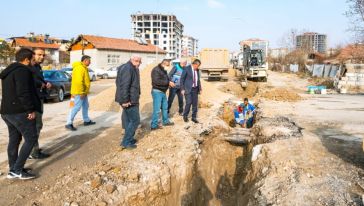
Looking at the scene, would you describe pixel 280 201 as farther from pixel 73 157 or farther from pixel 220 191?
pixel 73 157

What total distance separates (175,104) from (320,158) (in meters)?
6.83

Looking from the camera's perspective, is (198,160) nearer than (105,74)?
Yes

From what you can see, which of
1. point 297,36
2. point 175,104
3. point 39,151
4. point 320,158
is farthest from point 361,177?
point 297,36

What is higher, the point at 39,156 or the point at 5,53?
the point at 5,53

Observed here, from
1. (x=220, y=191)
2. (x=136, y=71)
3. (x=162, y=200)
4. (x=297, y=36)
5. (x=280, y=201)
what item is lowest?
(x=220, y=191)

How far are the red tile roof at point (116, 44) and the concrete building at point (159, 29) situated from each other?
68337 mm

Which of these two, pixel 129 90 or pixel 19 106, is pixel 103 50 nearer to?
pixel 129 90

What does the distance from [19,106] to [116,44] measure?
3669 centimetres

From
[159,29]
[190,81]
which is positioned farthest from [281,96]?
[159,29]

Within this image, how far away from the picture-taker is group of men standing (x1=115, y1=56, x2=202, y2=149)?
5516 mm

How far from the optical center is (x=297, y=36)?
196 ft

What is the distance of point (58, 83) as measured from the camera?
1395cm

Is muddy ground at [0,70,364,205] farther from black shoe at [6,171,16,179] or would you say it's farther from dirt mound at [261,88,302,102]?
dirt mound at [261,88,302,102]

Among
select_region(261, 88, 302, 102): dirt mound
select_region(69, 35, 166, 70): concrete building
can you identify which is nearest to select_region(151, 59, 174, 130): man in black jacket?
select_region(261, 88, 302, 102): dirt mound
